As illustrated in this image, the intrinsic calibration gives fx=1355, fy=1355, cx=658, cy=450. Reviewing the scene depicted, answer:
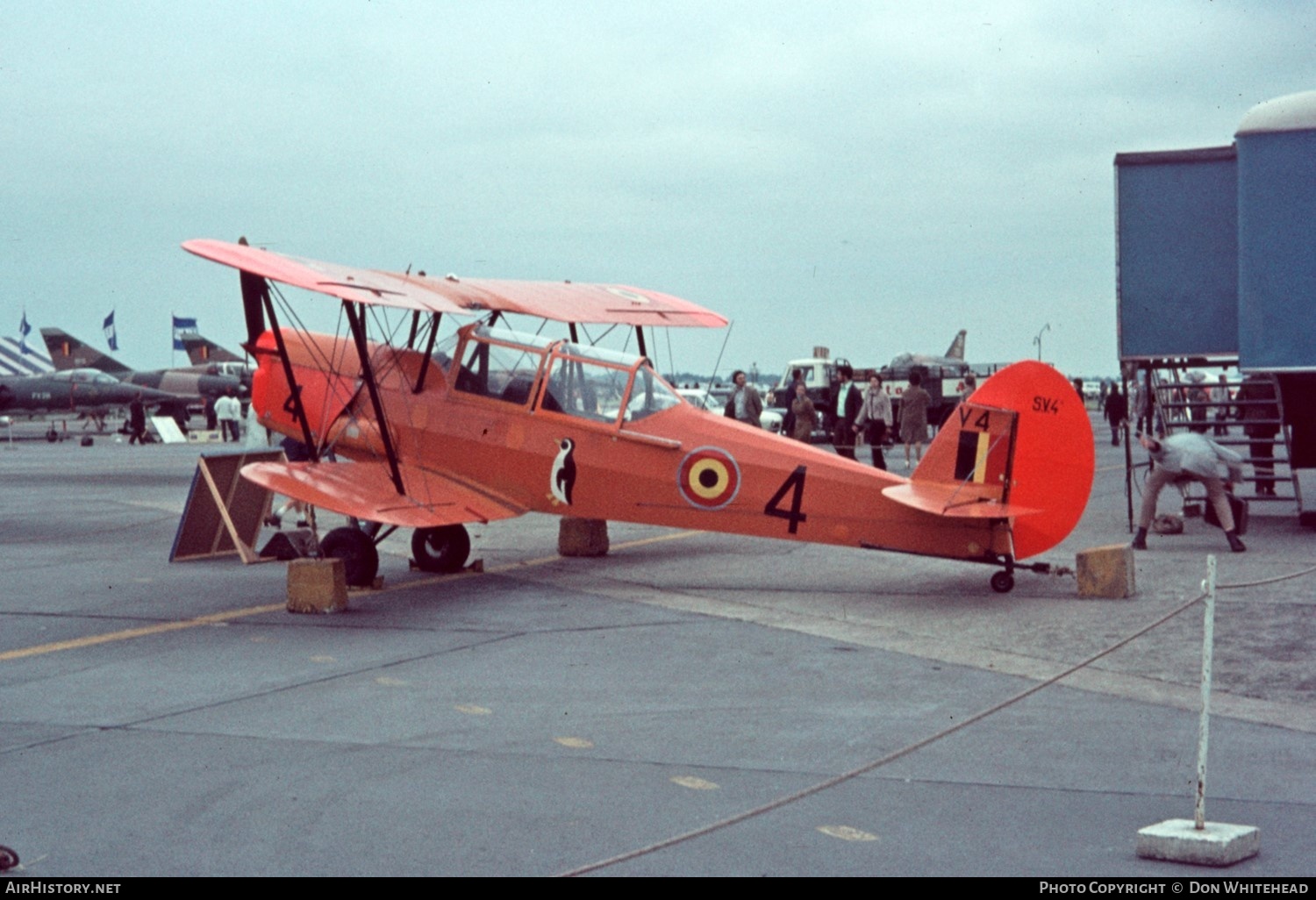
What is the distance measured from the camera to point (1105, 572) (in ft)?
33.7

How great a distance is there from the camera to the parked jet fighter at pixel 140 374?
197 feet

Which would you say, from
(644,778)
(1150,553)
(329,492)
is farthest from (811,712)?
(1150,553)

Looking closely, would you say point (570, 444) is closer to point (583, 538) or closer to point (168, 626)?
point (583, 538)

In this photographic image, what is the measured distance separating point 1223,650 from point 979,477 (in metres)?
2.47

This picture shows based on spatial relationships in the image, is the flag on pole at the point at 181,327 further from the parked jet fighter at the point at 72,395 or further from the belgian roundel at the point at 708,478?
the belgian roundel at the point at 708,478

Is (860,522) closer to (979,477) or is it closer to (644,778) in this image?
(979,477)

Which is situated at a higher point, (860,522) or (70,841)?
(860,522)

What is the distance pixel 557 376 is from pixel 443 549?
205 cm

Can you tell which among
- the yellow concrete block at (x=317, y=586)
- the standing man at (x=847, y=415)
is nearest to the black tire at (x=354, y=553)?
the yellow concrete block at (x=317, y=586)

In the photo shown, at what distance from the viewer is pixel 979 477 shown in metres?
10.3

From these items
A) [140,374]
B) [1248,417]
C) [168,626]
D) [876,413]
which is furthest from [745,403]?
[140,374]

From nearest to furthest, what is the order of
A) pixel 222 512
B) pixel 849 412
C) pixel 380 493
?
1. pixel 380 493
2. pixel 222 512
3. pixel 849 412

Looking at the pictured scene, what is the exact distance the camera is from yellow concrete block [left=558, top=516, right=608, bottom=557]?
44.7 feet

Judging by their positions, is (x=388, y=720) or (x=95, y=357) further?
(x=95, y=357)
